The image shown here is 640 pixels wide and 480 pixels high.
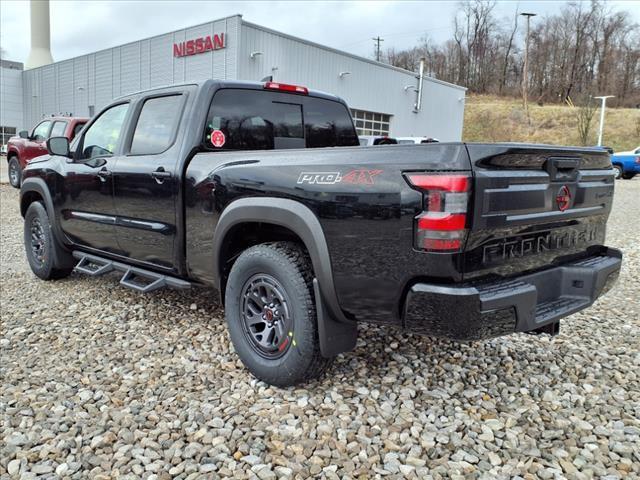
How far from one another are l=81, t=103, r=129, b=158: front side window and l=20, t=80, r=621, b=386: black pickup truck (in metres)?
0.04

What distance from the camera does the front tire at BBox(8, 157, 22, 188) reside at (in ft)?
46.1

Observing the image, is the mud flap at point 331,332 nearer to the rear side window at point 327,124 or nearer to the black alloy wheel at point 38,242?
the rear side window at point 327,124

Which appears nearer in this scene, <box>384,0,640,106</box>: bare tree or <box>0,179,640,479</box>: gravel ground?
<box>0,179,640,479</box>: gravel ground

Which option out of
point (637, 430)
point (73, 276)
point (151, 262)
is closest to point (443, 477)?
point (637, 430)

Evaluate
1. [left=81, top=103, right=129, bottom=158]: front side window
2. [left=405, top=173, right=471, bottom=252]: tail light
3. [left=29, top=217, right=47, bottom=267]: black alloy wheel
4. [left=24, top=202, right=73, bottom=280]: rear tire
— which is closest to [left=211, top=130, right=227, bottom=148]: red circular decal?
[left=81, top=103, right=129, bottom=158]: front side window

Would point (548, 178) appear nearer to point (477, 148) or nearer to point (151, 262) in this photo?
point (477, 148)

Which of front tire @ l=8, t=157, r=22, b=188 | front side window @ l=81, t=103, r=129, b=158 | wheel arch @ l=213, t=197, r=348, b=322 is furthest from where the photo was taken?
front tire @ l=8, t=157, r=22, b=188

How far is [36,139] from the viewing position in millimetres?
12992

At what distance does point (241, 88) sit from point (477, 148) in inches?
83.4

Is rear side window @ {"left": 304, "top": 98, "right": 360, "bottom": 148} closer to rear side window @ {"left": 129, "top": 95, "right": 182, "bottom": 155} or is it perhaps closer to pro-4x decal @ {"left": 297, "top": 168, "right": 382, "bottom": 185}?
rear side window @ {"left": 129, "top": 95, "right": 182, "bottom": 155}

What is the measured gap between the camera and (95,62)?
27.4m

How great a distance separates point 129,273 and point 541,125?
5160 centimetres

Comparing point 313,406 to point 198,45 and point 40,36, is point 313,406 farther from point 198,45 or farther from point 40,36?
point 40,36

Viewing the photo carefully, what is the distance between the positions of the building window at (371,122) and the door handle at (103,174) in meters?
22.2
